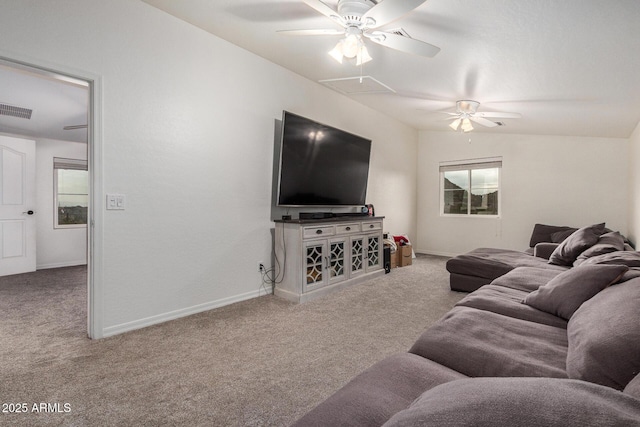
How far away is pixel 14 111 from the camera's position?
4.28m

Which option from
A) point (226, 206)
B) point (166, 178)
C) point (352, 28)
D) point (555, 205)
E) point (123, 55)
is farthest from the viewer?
point (555, 205)

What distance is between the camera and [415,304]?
346 centimetres

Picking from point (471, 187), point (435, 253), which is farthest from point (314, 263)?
point (471, 187)

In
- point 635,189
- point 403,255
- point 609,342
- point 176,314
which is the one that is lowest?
point 176,314

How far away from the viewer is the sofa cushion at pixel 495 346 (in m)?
1.24

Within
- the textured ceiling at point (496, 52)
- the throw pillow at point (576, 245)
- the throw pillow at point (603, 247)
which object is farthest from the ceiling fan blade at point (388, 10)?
the throw pillow at point (576, 245)

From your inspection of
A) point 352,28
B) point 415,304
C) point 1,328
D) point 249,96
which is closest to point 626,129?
point 415,304

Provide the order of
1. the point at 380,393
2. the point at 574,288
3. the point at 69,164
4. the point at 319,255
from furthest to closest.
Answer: the point at 69,164, the point at 319,255, the point at 574,288, the point at 380,393

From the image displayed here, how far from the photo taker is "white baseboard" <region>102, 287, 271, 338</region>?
2627mm

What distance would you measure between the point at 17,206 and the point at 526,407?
21.9ft

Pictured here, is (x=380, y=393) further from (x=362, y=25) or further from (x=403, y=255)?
(x=403, y=255)

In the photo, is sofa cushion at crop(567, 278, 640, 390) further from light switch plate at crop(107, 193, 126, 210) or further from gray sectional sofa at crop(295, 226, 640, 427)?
light switch plate at crop(107, 193, 126, 210)

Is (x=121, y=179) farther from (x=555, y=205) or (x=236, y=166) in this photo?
(x=555, y=205)

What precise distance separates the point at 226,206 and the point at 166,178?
2.14 feet
